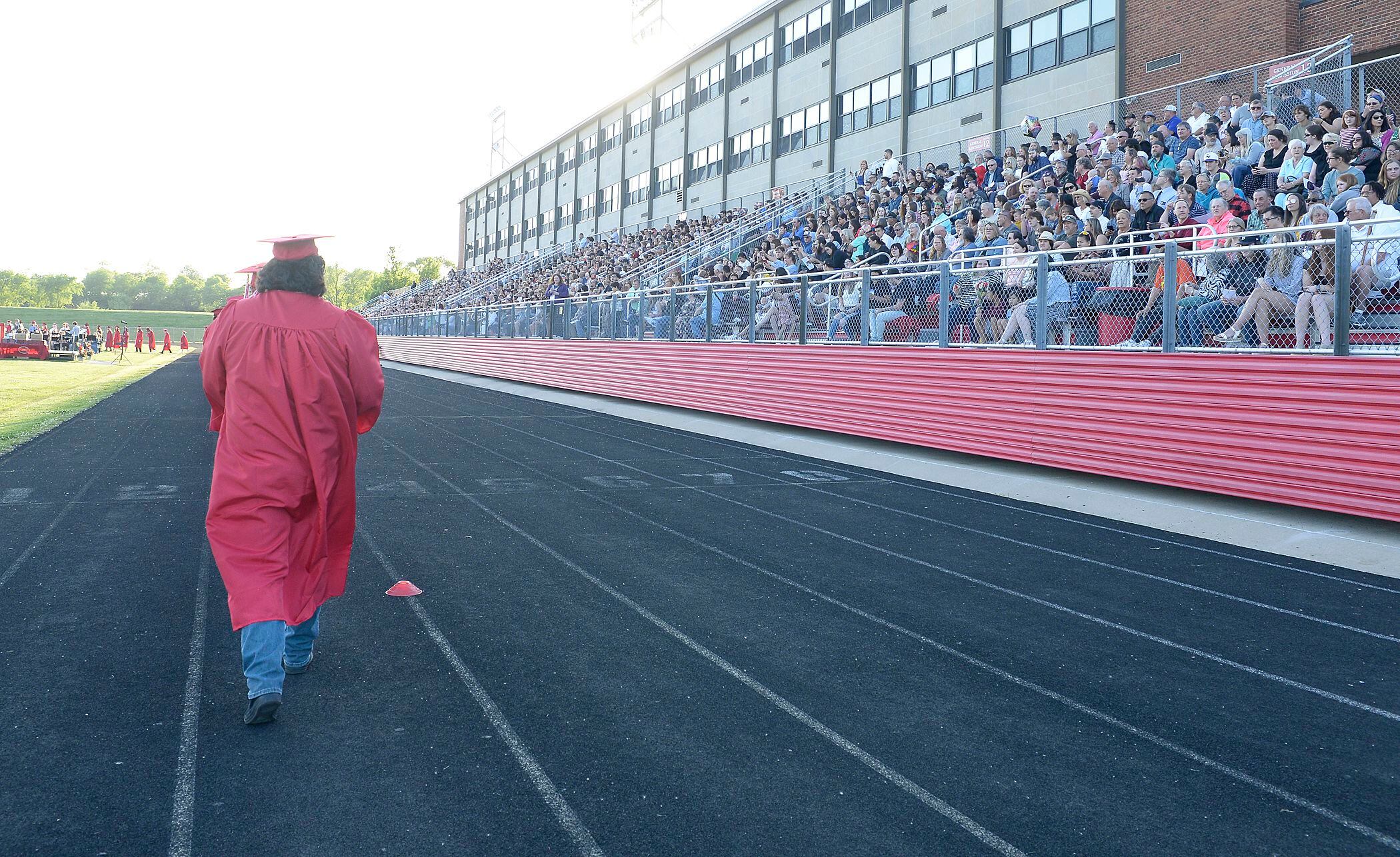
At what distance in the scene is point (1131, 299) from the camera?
10.5 meters

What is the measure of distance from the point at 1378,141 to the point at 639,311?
1355cm

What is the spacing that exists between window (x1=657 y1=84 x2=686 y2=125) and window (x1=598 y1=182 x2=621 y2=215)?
5036 millimetres

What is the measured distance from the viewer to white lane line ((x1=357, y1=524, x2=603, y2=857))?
3316 millimetres

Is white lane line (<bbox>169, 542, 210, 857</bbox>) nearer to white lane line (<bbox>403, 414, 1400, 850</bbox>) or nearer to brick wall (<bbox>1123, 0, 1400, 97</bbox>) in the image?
white lane line (<bbox>403, 414, 1400, 850</bbox>)

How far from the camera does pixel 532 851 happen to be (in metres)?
3.21

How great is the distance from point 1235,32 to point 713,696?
844 inches

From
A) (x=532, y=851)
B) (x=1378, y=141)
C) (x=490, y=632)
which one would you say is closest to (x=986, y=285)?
(x=1378, y=141)

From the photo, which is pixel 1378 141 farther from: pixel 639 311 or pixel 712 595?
pixel 639 311

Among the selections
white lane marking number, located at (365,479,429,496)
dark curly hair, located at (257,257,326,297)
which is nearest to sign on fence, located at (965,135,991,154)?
white lane marking number, located at (365,479,429,496)

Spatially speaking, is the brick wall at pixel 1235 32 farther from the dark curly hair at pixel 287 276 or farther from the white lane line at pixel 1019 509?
the dark curly hair at pixel 287 276

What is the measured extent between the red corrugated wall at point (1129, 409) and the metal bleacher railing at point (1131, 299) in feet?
0.65

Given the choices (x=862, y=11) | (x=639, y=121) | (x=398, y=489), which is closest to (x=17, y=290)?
(x=639, y=121)

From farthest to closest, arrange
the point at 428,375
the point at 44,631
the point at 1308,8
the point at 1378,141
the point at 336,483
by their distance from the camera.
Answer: the point at 428,375 < the point at 1308,8 < the point at 1378,141 < the point at 44,631 < the point at 336,483

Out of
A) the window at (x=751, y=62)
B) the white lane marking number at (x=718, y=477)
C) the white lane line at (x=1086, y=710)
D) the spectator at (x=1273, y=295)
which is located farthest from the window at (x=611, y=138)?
the white lane line at (x=1086, y=710)
